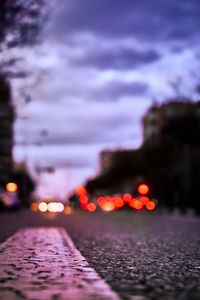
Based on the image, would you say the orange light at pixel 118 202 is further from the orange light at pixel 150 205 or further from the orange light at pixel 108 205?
the orange light at pixel 150 205

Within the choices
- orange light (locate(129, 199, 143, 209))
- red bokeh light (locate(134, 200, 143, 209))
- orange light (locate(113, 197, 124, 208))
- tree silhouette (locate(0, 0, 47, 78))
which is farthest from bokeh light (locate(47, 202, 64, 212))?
tree silhouette (locate(0, 0, 47, 78))

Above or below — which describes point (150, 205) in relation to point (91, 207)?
below

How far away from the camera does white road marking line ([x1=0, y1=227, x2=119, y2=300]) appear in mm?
6883

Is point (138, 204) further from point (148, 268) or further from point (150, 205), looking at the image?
point (148, 268)

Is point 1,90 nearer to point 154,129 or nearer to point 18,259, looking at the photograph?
point 18,259

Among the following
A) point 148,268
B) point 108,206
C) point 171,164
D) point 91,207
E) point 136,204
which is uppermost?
point 171,164

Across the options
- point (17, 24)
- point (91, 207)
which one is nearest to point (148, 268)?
point (17, 24)

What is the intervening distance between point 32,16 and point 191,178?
5521 centimetres

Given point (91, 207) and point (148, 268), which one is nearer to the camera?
point (148, 268)

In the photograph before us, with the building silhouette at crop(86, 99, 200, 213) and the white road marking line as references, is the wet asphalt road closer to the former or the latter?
the white road marking line

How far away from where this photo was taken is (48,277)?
8430 mm

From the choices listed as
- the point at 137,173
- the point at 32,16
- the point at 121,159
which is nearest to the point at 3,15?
the point at 32,16

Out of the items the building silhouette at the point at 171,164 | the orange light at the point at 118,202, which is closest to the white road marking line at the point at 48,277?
the building silhouette at the point at 171,164

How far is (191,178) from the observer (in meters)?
77.0
